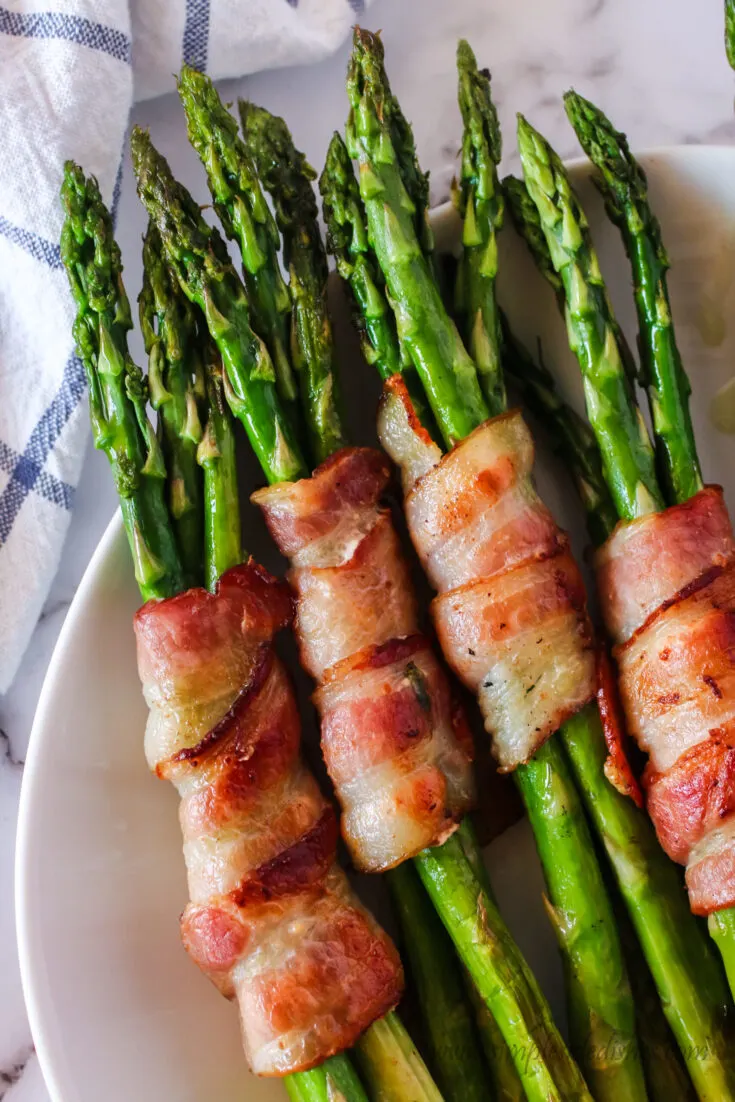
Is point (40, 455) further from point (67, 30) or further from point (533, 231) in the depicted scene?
point (533, 231)

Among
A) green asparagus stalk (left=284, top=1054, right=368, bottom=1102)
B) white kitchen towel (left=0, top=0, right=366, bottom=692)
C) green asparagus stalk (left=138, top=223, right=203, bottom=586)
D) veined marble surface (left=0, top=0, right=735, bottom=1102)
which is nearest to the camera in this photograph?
green asparagus stalk (left=284, top=1054, right=368, bottom=1102)

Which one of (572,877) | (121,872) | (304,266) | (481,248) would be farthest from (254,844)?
(481,248)

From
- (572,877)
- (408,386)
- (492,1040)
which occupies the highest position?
(408,386)

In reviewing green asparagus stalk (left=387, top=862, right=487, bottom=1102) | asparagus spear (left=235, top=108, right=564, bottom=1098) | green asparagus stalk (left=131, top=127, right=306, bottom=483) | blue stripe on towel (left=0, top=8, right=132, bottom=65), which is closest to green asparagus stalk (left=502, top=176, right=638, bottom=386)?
asparagus spear (left=235, top=108, right=564, bottom=1098)

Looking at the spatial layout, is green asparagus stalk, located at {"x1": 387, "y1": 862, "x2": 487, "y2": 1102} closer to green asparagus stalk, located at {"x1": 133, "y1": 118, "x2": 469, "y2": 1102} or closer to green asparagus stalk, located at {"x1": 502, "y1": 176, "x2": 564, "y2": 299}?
green asparagus stalk, located at {"x1": 133, "y1": 118, "x2": 469, "y2": 1102}

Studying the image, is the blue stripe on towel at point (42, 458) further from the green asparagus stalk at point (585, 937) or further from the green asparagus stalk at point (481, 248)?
the green asparagus stalk at point (585, 937)
